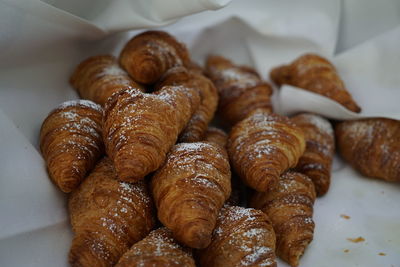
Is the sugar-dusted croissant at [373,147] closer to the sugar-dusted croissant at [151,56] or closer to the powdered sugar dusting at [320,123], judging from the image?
the powdered sugar dusting at [320,123]

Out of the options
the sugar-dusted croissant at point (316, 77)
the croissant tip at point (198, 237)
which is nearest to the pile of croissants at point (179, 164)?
the croissant tip at point (198, 237)

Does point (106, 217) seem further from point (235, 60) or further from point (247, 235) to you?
point (235, 60)

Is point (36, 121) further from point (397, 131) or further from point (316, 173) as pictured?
point (397, 131)

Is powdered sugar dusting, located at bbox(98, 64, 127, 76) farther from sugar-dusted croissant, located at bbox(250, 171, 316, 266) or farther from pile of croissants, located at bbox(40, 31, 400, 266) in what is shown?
sugar-dusted croissant, located at bbox(250, 171, 316, 266)

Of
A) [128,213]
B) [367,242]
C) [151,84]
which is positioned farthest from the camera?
[151,84]

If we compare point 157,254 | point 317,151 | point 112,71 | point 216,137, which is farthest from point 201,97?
point 157,254

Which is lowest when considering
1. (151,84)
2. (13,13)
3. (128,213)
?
(128,213)

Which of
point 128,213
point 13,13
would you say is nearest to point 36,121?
point 13,13
